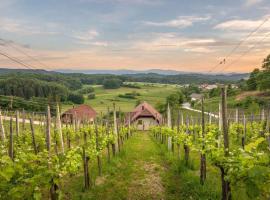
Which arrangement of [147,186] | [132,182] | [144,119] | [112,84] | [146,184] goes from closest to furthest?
[147,186] < [146,184] < [132,182] < [144,119] < [112,84]

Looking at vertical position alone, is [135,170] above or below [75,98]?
above

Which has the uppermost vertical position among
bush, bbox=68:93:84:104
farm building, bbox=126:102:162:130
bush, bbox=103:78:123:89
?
bush, bbox=103:78:123:89

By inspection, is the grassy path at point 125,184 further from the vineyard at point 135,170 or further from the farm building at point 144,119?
the farm building at point 144,119

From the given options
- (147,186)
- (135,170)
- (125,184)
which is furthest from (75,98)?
(147,186)

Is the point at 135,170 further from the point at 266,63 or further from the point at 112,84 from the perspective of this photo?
the point at 112,84

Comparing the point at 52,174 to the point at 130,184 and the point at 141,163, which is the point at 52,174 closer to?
the point at 130,184

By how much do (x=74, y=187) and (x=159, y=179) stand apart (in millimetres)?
3675

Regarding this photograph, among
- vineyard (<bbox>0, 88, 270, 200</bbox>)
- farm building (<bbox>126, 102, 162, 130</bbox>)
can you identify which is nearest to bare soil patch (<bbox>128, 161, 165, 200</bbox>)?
vineyard (<bbox>0, 88, 270, 200</bbox>)

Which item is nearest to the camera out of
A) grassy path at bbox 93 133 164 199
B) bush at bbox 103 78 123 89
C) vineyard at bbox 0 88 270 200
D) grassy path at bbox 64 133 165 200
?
vineyard at bbox 0 88 270 200

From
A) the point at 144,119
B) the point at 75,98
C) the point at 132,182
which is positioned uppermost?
the point at 132,182

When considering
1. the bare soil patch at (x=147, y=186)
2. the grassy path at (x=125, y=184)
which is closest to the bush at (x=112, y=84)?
the grassy path at (x=125, y=184)

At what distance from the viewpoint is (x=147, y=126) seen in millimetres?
66562

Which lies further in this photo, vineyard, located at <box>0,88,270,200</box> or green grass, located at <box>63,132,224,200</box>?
green grass, located at <box>63,132,224,200</box>

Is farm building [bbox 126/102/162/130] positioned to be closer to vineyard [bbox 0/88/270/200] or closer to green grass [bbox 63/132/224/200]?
vineyard [bbox 0/88/270/200]
